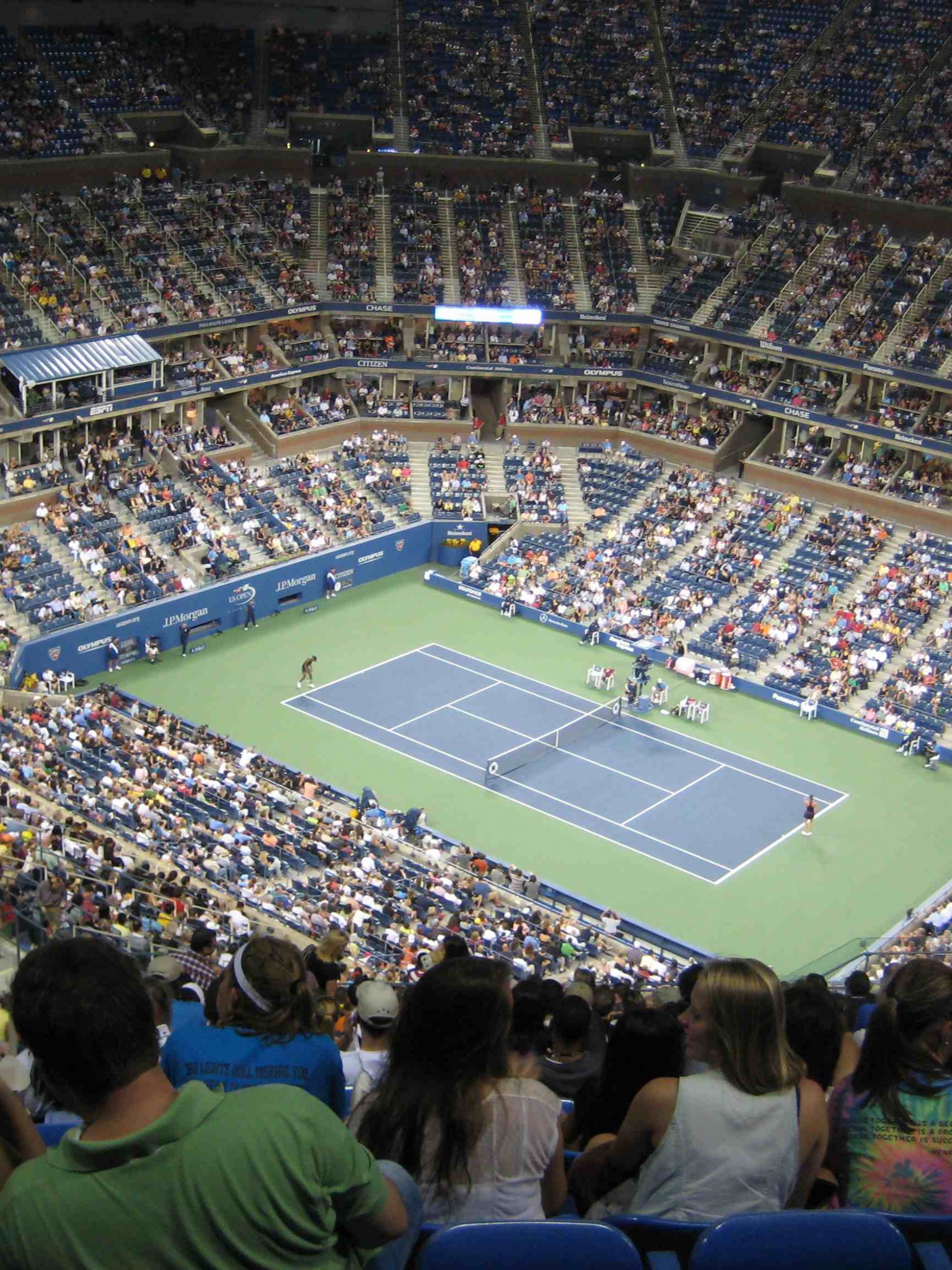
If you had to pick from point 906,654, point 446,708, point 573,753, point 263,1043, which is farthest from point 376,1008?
point 906,654

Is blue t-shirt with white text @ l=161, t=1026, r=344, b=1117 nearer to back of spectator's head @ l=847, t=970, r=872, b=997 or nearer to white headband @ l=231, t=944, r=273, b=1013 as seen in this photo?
white headband @ l=231, t=944, r=273, b=1013

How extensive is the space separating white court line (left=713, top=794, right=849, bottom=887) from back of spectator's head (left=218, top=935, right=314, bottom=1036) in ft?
96.3

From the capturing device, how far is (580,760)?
130ft

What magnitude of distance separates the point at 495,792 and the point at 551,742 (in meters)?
3.11

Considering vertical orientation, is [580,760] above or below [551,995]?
below

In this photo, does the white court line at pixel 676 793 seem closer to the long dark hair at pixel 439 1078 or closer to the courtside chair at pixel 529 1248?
the long dark hair at pixel 439 1078

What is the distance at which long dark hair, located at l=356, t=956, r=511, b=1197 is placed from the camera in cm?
543

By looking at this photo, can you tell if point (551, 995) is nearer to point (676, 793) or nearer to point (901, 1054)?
point (901, 1054)

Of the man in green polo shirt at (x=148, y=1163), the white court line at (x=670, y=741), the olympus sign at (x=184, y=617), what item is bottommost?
the white court line at (x=670, y=741)

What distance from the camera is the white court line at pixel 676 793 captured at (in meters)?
37.0

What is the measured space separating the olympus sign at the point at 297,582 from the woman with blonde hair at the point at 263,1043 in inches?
1616

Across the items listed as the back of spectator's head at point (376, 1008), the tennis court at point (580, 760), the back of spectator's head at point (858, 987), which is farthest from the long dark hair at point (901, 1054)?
the tennis court at point (580, 760)

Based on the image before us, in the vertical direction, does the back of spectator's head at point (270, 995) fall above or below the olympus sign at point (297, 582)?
above

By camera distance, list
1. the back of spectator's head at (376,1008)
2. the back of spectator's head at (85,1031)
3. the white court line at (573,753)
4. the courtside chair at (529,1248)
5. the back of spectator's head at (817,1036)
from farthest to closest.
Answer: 1. the white court line at (573,753)
2. the back of spectator's head at (817,1036)
3. the back of spectator's head at (376,1008)
4. the courtside chair at (529,1248)
5. the back of spectator's head at (85,1031)
